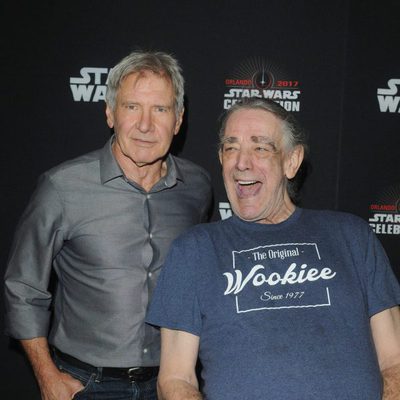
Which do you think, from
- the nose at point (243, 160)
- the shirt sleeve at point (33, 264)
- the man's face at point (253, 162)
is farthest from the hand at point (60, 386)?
the nose at point (243, 160)

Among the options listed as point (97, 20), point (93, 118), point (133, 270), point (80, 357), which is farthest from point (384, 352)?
point (97, 20)

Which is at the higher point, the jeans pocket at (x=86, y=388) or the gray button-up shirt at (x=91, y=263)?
the gray button-up shirt at (x=91, y=263)

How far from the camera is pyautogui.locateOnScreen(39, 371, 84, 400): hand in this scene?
77.4 inches

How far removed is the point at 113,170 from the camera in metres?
2.05

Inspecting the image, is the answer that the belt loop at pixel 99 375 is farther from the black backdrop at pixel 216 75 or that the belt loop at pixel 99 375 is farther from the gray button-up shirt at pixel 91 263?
the black backdrop at pixel 216 75

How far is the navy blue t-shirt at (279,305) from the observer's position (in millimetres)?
1691

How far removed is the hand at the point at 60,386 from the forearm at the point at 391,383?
1040mm

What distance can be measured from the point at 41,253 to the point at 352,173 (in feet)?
4.97

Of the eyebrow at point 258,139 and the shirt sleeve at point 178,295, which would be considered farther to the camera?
the eyebrow at point 258,139

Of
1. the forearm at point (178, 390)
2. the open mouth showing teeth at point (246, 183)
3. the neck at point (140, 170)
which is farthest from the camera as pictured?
the neck at point (140, 170)

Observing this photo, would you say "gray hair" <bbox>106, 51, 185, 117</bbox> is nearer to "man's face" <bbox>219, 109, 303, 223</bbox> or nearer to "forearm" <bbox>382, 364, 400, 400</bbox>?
"man's face" <bbox>219, 109, 303, 223</bbox>

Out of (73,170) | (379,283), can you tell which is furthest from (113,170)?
(379,283)

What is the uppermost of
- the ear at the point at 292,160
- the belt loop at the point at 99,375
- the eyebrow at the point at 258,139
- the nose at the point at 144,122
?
the nose at the point at 144,122

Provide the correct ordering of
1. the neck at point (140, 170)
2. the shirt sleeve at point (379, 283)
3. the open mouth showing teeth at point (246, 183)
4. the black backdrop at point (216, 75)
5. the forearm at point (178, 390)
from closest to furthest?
the forearm at point (178, 390) → the shirt sleeve at point (379, 283) → the open mouth showing teeth at point (246, 183) → the neck at point (140, 170) → the black backdrop at point (216, 75)
